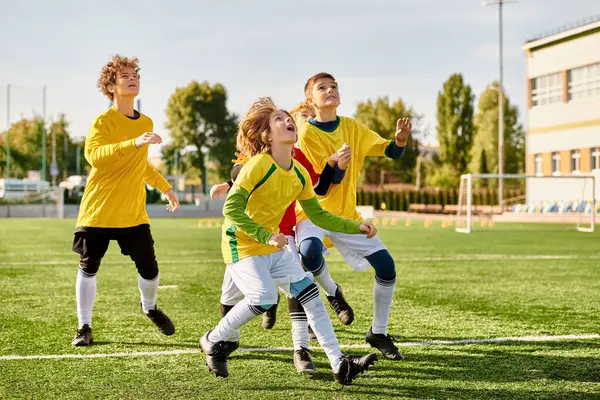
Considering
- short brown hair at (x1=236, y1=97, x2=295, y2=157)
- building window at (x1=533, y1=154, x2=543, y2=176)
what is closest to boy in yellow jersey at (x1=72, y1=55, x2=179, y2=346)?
short brown hair at (x1=236, y1=97, x2=295, y2=157)

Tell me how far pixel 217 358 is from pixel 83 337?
160 cm

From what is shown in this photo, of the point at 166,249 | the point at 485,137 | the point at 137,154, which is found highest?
the point at 485,137

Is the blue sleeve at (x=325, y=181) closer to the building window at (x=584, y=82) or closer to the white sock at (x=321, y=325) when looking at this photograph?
the white sock at (x=321, y=325)

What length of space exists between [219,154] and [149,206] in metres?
27.9

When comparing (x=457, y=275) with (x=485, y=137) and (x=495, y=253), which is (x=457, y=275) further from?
(x=485, y=137)

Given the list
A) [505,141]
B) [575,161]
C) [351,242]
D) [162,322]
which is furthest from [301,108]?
[505,141]

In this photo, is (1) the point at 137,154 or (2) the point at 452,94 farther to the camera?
(2) the point at 452,94

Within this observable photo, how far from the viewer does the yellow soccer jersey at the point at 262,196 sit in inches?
189

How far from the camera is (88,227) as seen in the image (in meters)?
6.18

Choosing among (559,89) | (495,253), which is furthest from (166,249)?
(559,89)

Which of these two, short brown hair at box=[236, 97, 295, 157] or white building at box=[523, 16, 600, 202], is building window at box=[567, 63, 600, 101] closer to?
white building at box=[523, 16, 600, 202]

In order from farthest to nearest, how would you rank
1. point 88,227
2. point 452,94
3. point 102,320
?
point 452,94, point 102,320, point 88,227

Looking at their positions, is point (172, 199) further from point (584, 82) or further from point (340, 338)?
point (584, 82)

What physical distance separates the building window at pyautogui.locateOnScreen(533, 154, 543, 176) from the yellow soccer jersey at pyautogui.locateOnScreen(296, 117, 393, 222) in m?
44.8
